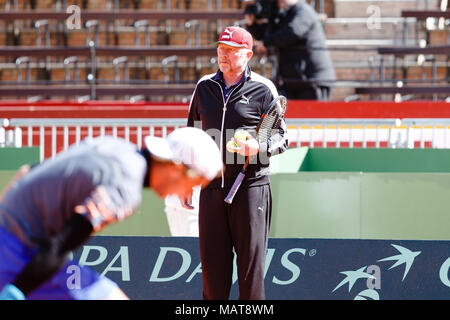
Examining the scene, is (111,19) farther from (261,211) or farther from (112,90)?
(261,211)

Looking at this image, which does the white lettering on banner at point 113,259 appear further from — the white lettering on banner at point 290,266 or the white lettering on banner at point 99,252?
the white lettering on banner at point 290,266

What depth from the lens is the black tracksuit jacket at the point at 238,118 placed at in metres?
5.46

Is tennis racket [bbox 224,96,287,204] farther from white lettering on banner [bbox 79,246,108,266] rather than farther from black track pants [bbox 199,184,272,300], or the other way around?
white lettering on banner [bbox 79,246,108,266]

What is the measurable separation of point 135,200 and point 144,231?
14.2 feet

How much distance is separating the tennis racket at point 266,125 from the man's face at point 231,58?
33cm

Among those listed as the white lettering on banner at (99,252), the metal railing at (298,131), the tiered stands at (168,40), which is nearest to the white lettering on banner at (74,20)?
the tiered stands at (168,40)

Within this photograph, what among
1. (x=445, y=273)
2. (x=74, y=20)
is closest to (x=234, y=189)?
(x=445, y=273)

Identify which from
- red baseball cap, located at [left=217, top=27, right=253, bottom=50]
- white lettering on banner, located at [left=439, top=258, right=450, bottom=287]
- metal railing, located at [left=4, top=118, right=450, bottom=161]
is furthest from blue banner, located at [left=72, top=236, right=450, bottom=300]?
metal railing, located at [left=4, top=118, right=450, bottom=161]

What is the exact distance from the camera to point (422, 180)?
7062 millimetres

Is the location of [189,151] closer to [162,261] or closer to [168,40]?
[162,261]

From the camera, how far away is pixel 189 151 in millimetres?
3463

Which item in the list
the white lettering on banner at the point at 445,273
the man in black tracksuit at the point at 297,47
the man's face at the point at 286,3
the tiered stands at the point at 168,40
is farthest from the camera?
the tiered stands at the point at 168,40

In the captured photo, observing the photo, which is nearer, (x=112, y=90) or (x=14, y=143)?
(x=14, y=143)
